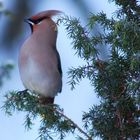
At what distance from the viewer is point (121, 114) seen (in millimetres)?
1169

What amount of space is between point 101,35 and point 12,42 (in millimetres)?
255

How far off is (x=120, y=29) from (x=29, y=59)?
72cm

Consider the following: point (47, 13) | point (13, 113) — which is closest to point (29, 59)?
point (47, 13)

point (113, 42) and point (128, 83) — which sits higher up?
point (113, 42)

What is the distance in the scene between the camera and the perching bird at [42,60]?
180cm

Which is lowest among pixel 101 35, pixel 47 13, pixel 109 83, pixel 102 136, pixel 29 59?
pixel 102 136

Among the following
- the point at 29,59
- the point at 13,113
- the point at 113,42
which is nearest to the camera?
the point at 113,42

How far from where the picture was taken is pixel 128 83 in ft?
3.73

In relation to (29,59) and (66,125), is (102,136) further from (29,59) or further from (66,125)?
(29,59)

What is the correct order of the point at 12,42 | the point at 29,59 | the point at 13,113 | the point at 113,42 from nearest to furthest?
1. the point at 12,42
2. the point at 113,42
3. the point at 13,113
4. the point at 29,59

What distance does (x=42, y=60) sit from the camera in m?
1.81

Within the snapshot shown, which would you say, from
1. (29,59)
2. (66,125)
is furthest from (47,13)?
(66,125)

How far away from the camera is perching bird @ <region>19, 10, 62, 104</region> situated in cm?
180

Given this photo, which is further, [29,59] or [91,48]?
[29,59]
